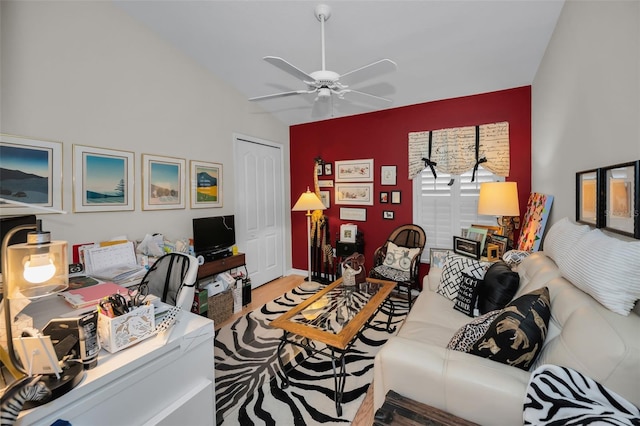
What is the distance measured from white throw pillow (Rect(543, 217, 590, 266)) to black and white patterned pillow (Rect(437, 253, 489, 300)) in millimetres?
515

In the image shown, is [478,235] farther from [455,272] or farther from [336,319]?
[336,319]

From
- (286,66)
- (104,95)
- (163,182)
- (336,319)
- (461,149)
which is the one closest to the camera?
(286,66)

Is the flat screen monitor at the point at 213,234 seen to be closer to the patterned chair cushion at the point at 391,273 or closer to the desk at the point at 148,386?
the desk at the point at 148,386

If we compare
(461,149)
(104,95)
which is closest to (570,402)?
(461,149)

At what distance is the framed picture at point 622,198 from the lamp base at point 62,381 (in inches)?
90.8

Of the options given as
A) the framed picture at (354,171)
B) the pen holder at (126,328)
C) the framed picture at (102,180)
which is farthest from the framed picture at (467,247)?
the framed picture at (102,180)

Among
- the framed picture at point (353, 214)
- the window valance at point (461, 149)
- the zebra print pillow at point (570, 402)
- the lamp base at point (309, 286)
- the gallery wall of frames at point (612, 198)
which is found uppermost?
the window valance at point (461, 149)

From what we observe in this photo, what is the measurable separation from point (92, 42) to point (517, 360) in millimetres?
3969

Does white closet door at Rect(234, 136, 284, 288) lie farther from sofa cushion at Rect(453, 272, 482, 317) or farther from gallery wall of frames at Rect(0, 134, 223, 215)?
sofa cushion at Rect(453, 272, 482, 317)

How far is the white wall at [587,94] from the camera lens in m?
1.25

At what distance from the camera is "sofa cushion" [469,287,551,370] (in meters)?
1.16

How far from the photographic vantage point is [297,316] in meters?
2.14

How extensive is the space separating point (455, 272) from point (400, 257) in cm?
112

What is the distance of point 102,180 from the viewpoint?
2.56m
